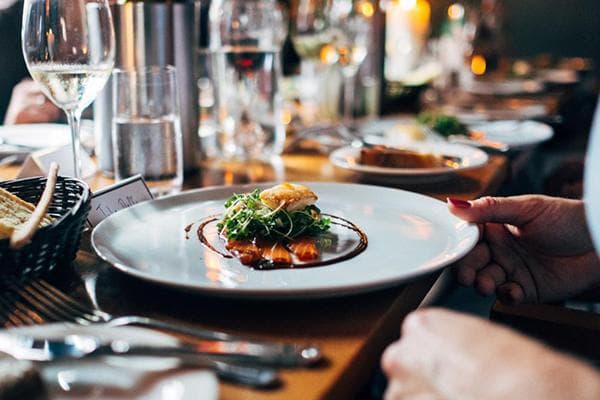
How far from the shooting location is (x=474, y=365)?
0.48 m

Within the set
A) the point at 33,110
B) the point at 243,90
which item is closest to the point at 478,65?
the point at 243,90

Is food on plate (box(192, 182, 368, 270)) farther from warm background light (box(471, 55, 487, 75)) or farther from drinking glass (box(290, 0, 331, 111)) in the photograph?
warm background light (box(471, 55, 487, 75))

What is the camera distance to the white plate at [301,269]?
2.13 ft

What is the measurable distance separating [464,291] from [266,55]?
0.88 meters

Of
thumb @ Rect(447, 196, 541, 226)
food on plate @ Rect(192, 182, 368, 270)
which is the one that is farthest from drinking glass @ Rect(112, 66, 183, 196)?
thumb @ Rect(447, 196, 541, 226)

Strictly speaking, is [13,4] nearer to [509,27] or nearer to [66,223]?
[66,223]

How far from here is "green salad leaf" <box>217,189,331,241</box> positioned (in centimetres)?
82

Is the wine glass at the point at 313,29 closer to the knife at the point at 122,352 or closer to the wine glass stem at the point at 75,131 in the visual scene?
the wine glass stem at the point at 75,131

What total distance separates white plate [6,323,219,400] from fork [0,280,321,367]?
0.11 ft

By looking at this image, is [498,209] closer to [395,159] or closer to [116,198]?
[395,159]

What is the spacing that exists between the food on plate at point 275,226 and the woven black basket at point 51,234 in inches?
6.9

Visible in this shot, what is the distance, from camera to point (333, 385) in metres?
0.53

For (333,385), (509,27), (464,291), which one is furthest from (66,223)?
(509,27)

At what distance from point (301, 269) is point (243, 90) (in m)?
0.90
